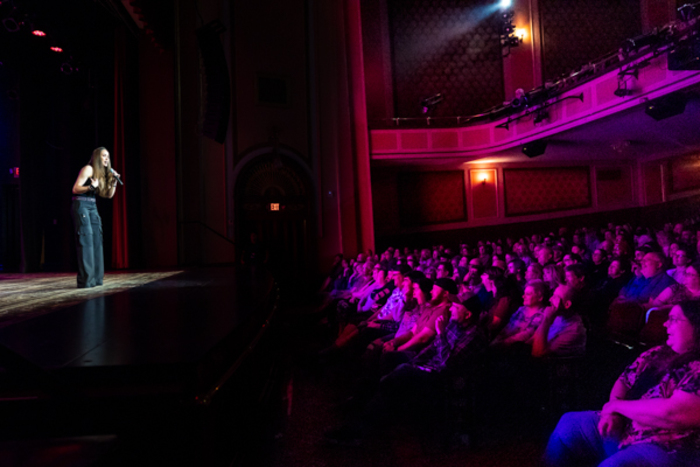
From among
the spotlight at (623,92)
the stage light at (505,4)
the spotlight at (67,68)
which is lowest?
the spotlight at (623,92)

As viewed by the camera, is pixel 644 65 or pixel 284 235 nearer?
pixel 644 65

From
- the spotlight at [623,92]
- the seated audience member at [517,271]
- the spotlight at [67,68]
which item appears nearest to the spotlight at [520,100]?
the spotlight at [623,92]

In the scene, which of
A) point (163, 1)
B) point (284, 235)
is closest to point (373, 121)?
point (284, 235)

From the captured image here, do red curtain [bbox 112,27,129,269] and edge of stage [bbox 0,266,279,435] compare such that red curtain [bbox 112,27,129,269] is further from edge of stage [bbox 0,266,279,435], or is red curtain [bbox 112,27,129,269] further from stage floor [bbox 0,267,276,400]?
edge of stage [bbox 0,266,279,435]

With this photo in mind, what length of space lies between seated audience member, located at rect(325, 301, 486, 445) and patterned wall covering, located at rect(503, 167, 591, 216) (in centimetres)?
1028

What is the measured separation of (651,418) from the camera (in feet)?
5.46

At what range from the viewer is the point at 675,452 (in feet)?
5.13

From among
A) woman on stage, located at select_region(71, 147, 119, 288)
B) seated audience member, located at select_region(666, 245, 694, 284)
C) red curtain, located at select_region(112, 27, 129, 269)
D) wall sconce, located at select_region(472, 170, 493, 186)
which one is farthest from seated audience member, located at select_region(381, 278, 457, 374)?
wall sconce, located at select_region(472, 170, 493, 186)

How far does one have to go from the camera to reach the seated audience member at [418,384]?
2.67 metres

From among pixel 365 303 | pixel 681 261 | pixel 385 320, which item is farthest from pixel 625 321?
pixel 365 303

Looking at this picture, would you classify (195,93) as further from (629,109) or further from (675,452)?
(675,452)

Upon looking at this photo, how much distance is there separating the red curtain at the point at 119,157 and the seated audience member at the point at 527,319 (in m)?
6.63

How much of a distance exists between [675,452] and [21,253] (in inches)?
339

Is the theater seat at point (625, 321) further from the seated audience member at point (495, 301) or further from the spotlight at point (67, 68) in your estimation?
the spotlight at point (67, 68)
